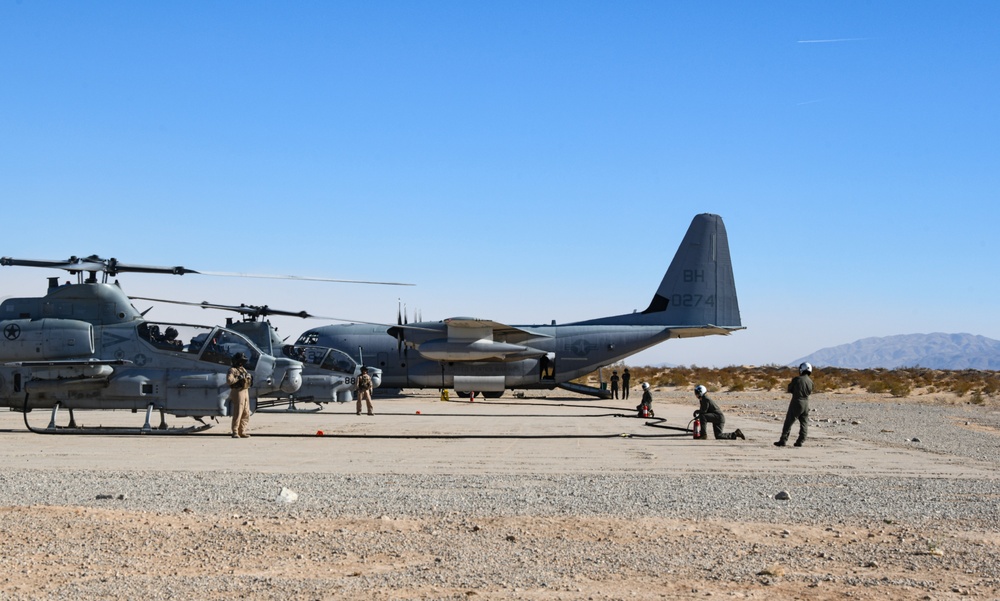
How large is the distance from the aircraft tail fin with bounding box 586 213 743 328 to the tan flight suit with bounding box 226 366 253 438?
72.8ft

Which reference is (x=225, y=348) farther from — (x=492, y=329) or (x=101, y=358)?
(x=492, y=329)

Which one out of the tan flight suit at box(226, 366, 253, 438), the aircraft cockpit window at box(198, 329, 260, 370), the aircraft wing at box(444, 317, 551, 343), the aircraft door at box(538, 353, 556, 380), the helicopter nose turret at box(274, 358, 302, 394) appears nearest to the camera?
the tan flight suit at box(226, 366, 253, 438)

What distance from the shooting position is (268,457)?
50.1 ft

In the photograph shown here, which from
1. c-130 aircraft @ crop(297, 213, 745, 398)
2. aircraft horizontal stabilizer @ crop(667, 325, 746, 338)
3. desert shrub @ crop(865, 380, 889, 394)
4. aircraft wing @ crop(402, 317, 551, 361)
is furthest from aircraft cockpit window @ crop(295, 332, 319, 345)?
desert shrub @ crop(865, 380, 889, 394)

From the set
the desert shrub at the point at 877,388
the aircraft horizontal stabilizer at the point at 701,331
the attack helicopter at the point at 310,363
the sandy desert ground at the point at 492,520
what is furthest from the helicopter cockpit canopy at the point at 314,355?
the desert shrub at the point at 877,388

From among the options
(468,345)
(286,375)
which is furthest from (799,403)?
(468,345)

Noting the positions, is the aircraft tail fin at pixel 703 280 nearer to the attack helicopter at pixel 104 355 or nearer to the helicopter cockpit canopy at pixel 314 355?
the helicopter cockpit canopy at pixel 314 355

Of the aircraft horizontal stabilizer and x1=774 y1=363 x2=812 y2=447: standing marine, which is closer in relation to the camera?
x1=774 y1=363 x2=812 y2=447: standing marine

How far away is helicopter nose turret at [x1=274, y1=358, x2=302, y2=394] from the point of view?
68.6ft

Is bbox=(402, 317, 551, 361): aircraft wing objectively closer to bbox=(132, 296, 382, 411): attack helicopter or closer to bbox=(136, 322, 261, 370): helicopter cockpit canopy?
bbox=(132, 296, 382, 411): attack helicopter

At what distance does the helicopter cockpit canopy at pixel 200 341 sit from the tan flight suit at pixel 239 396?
1066mm

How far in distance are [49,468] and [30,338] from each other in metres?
7.14

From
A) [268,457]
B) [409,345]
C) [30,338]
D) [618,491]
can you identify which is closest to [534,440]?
[268,457]

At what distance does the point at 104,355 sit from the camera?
1995 centimetres
